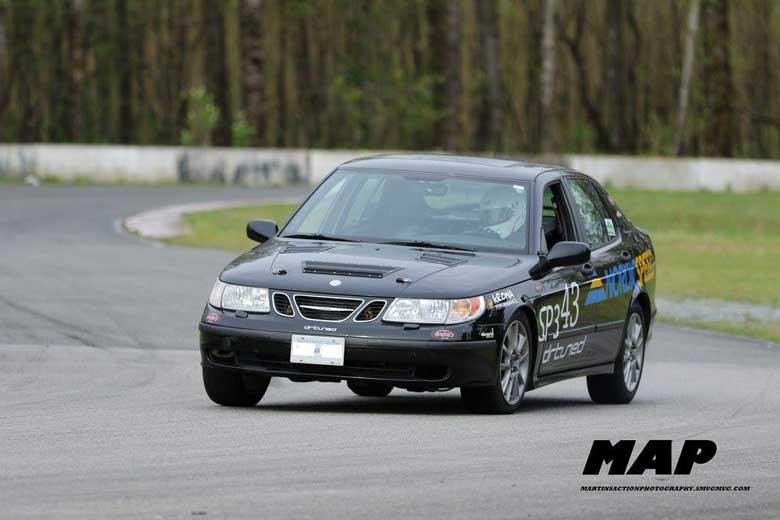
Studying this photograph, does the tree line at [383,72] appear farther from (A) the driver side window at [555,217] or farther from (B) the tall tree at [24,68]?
(A) the driver side window at [555,217]

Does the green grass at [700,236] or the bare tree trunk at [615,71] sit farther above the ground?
the green grass at [700,236]

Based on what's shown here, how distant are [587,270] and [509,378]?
53.3 inches

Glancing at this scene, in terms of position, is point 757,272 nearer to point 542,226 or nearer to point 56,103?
point 542,226

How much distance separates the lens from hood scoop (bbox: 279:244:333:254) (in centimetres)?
1090

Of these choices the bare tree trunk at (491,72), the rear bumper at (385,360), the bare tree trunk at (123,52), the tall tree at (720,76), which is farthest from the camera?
the bare tree trunk at (123,52)

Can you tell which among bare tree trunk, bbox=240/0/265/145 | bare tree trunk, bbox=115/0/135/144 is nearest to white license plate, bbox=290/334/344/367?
bare tree trunk, bbox=240/0/265/145

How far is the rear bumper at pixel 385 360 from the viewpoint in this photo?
10.2 m

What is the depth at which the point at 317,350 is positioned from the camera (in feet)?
33.6

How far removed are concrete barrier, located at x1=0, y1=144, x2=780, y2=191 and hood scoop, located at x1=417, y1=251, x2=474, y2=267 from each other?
3267cm

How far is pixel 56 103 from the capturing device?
96.1 meters

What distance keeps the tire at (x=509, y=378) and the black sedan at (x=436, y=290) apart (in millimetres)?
11

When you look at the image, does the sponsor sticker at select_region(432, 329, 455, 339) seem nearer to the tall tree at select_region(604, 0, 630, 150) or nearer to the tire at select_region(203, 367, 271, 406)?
the tire at select_region(203, 367, 271, 406)

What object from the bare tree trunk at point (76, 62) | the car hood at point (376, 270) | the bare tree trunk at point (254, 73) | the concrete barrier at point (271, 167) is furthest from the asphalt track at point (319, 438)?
the bare tree trunk at point (76, 62)

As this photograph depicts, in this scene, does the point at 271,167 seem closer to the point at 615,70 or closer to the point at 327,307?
the point at 327,307
